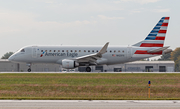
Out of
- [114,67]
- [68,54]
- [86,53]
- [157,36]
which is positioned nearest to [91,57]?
[86,53]

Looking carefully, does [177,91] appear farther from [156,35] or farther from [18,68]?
[18,68]

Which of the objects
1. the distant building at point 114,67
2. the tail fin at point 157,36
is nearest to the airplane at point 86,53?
the tail fin at point 157,36

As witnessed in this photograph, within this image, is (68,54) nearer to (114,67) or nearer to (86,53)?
(86,53)

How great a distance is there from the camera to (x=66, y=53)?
42.8m

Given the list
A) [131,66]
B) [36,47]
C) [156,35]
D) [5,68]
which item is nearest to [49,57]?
[36,47]

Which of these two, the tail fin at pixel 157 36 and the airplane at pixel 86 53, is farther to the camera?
the tail fin at pixel 157 36

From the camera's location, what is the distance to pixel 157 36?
44.1 metres

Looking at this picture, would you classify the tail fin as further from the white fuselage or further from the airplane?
the white fuselage

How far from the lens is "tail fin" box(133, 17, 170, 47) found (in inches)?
1731

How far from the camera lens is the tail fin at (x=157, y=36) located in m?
44.0

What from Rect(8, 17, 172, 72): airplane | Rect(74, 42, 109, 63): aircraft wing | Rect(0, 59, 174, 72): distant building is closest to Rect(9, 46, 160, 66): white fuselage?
Rect(8, 17, 172, 72): airplane

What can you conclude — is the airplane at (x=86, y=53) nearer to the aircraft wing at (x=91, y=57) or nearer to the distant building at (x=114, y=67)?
the aircraft wing at (x=91, y=57)

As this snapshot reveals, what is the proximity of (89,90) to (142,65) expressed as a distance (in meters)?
54.8

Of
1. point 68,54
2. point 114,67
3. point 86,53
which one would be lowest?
point 114,67
